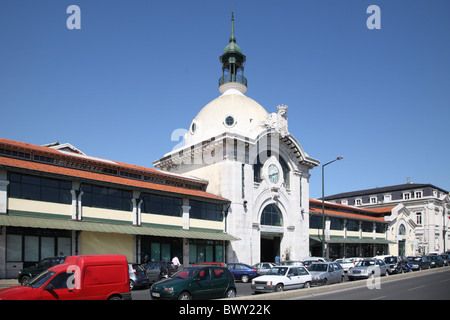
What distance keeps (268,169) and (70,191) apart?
2109 cm

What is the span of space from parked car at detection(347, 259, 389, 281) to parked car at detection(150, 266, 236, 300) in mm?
12493

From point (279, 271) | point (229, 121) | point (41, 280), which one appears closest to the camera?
point (41, 280)

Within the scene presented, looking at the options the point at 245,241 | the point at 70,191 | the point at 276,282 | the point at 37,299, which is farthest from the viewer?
the point at 245,241

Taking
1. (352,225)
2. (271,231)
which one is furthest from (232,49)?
(352,225)

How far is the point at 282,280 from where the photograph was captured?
67.6 feet

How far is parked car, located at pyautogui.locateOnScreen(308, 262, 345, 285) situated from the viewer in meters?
23.6

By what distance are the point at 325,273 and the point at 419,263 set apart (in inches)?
765

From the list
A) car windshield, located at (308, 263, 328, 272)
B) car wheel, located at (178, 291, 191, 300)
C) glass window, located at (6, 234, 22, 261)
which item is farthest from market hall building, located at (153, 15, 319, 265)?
car wheel, located at (178, 291, 191, 300)

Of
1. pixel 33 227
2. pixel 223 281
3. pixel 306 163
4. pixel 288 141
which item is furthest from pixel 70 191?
pixel 306 163

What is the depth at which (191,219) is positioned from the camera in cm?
3566

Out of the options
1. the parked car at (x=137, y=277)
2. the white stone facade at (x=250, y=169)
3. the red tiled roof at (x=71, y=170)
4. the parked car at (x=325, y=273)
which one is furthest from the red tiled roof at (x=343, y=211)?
the parked car at (x=137, y=277)

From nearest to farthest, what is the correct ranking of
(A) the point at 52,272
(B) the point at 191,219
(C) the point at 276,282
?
(A) the point at 52,272 < (C) the point at 276,282 < (B) the point at 191,219

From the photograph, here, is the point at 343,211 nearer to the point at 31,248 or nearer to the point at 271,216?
the point at 271,216
